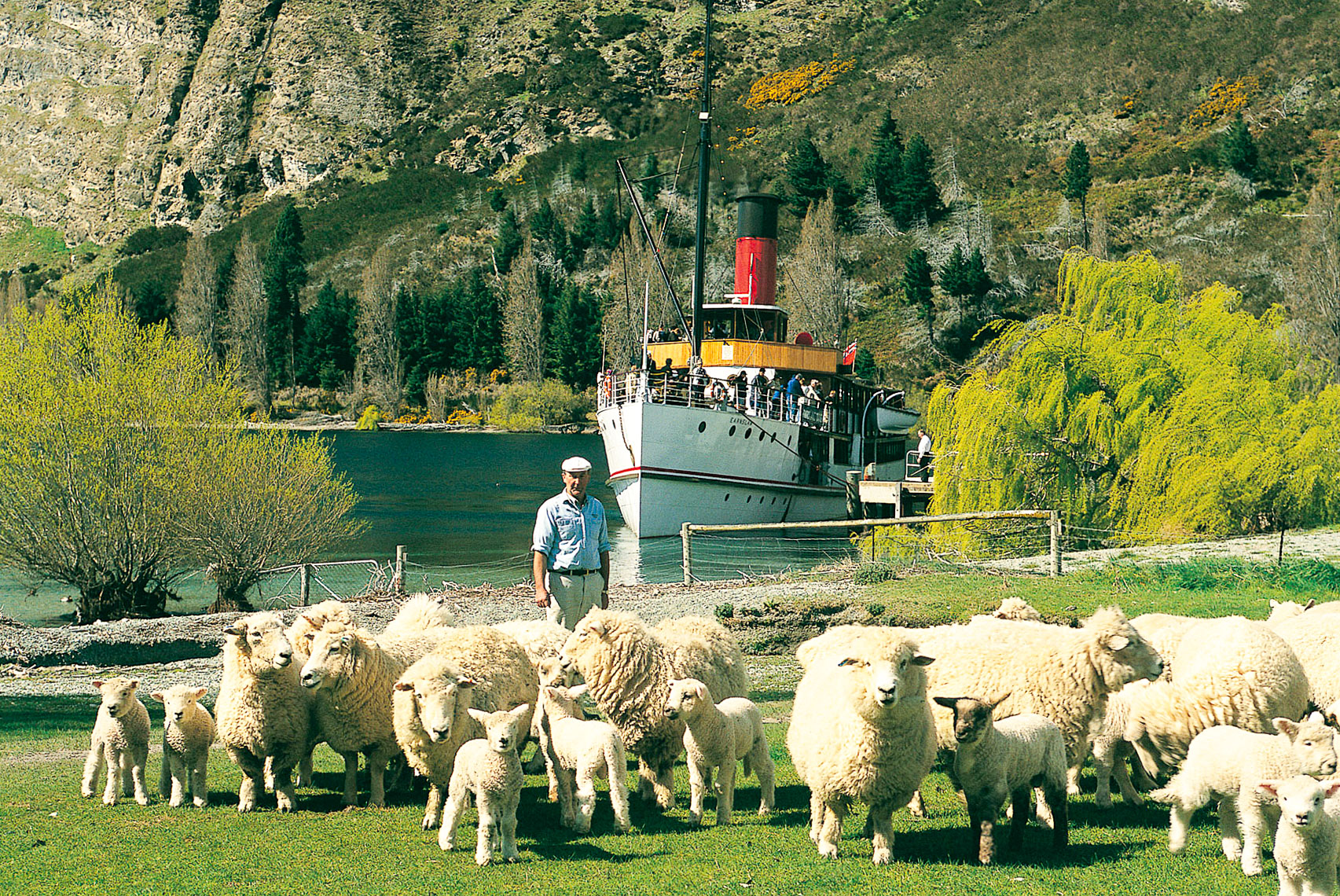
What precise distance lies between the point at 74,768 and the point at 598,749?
16.7 feet

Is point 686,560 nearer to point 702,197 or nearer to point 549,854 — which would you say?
point 549,854

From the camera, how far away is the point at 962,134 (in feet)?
376

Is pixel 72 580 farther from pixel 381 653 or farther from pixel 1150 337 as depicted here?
pixel 1150 337

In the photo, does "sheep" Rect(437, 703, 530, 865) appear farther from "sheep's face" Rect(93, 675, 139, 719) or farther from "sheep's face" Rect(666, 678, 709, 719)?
"sheep's face" Rect(93, 675, 139, 719)

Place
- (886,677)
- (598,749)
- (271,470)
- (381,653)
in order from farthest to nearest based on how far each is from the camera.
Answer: (271,470) < (381,653) < (598,749) < (886,677)

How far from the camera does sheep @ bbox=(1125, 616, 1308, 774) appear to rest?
711cm

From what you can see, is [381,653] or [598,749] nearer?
[598,749]

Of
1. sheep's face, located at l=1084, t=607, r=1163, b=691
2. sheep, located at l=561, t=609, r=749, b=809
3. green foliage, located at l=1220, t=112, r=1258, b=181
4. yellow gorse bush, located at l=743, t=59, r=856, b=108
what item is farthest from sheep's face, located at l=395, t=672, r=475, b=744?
yellow gorse bush, located at l=743, t=59, r=856, b=108

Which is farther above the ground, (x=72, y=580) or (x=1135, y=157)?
(x=1135, y=157)

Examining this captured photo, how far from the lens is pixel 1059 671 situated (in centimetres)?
736

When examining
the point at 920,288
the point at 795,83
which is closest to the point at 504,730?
the point at 920,288

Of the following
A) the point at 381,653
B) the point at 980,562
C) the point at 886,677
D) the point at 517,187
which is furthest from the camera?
the point at 517,187

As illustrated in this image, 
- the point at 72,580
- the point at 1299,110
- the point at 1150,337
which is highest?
the point at 1299,110

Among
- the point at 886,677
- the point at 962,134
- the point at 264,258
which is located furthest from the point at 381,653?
the point at 264,258
